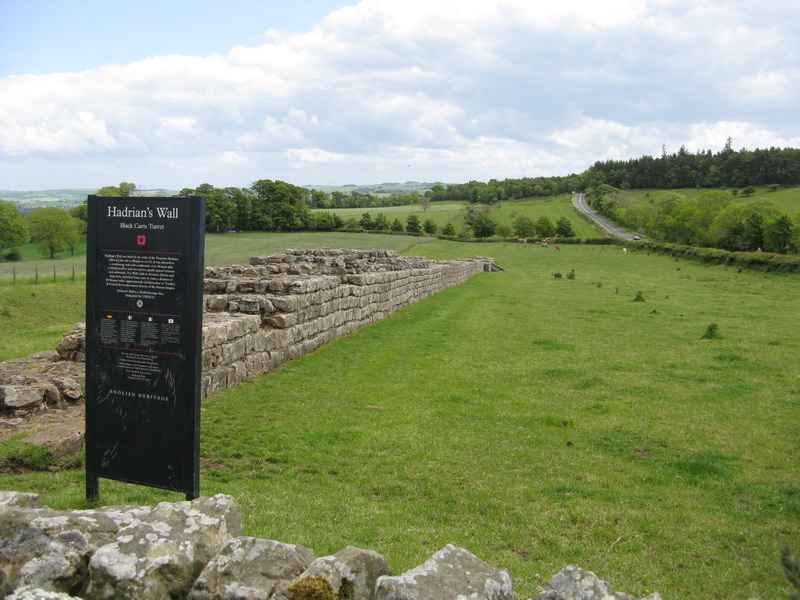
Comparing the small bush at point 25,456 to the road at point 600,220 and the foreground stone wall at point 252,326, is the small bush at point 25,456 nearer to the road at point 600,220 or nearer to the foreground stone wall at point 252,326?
the foreground stone wall at point 252,326

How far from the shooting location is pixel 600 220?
114 metres

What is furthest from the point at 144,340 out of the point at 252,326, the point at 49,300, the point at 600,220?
the point at 600,220

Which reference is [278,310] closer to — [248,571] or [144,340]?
[144,340]

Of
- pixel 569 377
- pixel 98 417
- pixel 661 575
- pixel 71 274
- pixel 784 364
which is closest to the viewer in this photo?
pixel 661 575

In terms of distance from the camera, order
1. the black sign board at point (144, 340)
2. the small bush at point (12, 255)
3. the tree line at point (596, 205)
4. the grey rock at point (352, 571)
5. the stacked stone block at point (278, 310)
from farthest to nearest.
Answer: the tree line at point (596, 205), the small bush at point (12, 255), the stacked stone block at point (278, 310), the black sign board at point (144, 340), the grey rock at point (352, 571)

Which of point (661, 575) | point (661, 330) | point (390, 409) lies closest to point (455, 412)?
point (390, 409)

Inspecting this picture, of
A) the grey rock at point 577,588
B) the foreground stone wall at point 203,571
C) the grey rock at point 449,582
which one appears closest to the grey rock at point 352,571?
the foreground stone wall at point 203,571

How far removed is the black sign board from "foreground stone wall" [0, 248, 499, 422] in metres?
2.75

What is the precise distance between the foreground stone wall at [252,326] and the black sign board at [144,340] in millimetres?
2752

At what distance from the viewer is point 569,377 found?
1255 centimetres

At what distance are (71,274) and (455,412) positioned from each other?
30.0 metres

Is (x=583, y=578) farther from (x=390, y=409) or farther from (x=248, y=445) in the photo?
(x=390, y=409)

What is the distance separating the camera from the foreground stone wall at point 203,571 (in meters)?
3.41

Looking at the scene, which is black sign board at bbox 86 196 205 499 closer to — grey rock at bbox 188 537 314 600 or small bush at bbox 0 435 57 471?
small bush at bbox 0 435 57 471
